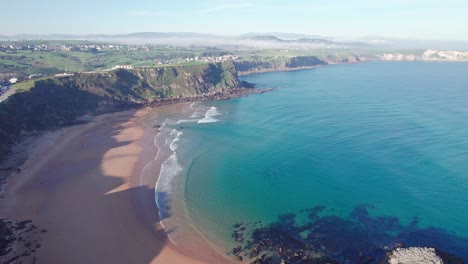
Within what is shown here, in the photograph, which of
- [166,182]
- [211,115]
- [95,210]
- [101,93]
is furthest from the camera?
[101,93]

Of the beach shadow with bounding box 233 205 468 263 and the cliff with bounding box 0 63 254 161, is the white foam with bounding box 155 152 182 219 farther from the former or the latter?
the cliff with bounding box 0 63 254 161

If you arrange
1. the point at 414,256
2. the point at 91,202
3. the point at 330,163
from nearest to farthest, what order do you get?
the point at 414,256, the point at 91,202, the point at 330,163

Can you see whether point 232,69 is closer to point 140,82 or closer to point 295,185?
point 140,82

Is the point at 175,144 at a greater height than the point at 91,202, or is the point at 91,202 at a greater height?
the point at 175,144

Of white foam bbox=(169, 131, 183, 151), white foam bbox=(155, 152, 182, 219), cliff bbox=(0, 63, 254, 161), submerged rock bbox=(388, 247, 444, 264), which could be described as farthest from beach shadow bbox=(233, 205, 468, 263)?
cliff bbox=(0, 63, 254, 161)

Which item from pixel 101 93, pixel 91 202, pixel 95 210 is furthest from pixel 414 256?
pixel 101 93

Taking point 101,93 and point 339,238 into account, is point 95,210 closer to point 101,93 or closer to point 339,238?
point 339,238
